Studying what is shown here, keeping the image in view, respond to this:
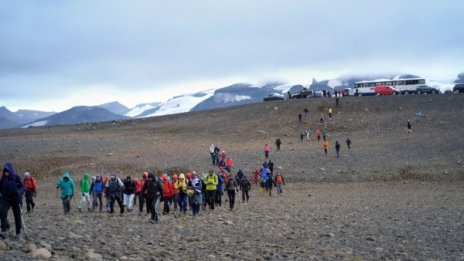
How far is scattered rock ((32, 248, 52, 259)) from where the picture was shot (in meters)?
9.30

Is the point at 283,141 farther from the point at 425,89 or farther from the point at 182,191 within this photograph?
the point at 425,89

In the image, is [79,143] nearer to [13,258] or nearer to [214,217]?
[214,217]

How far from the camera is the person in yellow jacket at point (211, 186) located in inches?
794

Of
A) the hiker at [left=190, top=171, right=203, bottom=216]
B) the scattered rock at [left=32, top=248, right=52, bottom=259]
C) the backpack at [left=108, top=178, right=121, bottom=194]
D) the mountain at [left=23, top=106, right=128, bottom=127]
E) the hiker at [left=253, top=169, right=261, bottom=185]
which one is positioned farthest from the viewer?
the mountain at [left=23, top=106, right=128, bottom=127]

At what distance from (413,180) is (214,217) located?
767 inches

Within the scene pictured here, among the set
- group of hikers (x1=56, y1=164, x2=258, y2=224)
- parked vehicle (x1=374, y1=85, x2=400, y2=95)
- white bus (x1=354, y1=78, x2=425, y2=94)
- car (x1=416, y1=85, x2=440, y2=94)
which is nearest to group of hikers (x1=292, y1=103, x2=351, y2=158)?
car (x1=416, y1=85, x2=440, y2=94)

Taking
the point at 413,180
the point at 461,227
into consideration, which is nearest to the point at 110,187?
the point at 461,227

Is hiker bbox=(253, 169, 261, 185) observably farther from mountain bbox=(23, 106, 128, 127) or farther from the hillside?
mountain bbox=(23, 106, 128, 127)

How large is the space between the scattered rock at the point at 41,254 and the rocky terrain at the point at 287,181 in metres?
0.15

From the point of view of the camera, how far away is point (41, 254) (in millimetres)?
9383

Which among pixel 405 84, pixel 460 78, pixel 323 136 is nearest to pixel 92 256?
pixel 323 136

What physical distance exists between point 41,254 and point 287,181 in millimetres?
25561

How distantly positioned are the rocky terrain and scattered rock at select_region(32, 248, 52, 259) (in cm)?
15

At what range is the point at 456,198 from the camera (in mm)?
24844
